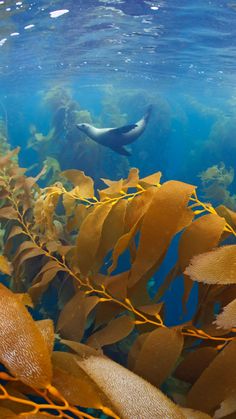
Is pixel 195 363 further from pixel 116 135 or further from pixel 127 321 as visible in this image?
pixel 116 135

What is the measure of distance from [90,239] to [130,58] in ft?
56.9

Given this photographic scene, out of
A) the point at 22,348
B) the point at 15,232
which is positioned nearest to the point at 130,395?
the point at 22,348

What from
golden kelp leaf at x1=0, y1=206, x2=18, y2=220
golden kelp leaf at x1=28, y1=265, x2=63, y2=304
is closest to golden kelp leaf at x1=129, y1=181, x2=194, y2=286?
golden kelp leaf at x1=28, y1=265, x2=63, y2=304

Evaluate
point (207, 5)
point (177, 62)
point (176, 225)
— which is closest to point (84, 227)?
point (176, 225)

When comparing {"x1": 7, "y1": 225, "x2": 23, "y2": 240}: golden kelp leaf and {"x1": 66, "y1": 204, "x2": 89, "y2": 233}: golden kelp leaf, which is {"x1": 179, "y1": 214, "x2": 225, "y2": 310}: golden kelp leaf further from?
{"x1": 7, "y1": 225, "x2": 23, "y2": 240}: golden kelp leaf

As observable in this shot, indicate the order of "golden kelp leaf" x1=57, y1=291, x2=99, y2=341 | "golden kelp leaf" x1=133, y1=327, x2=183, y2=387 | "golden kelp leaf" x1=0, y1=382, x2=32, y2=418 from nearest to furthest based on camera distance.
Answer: "golden kelp leaf" x1=0, y1=382, x2=32, y2=418
"golden kelp leaf" x1=133, y1=327, x2=183, y2=387
"golden kelp leaf" x1=57, y1=291, x2=99, y2=341

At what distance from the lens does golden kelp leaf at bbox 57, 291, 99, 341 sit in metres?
2.06

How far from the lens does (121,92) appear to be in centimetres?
3020

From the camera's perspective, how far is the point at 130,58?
58.0 feet

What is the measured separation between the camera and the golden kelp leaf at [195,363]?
1.77 m

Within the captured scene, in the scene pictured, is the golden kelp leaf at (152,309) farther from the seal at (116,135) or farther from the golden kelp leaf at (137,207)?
the seal at (116,135)

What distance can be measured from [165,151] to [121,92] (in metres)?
16.5

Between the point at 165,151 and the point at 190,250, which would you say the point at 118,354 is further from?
the point at 165,151

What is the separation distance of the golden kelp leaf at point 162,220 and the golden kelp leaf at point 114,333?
32cm
